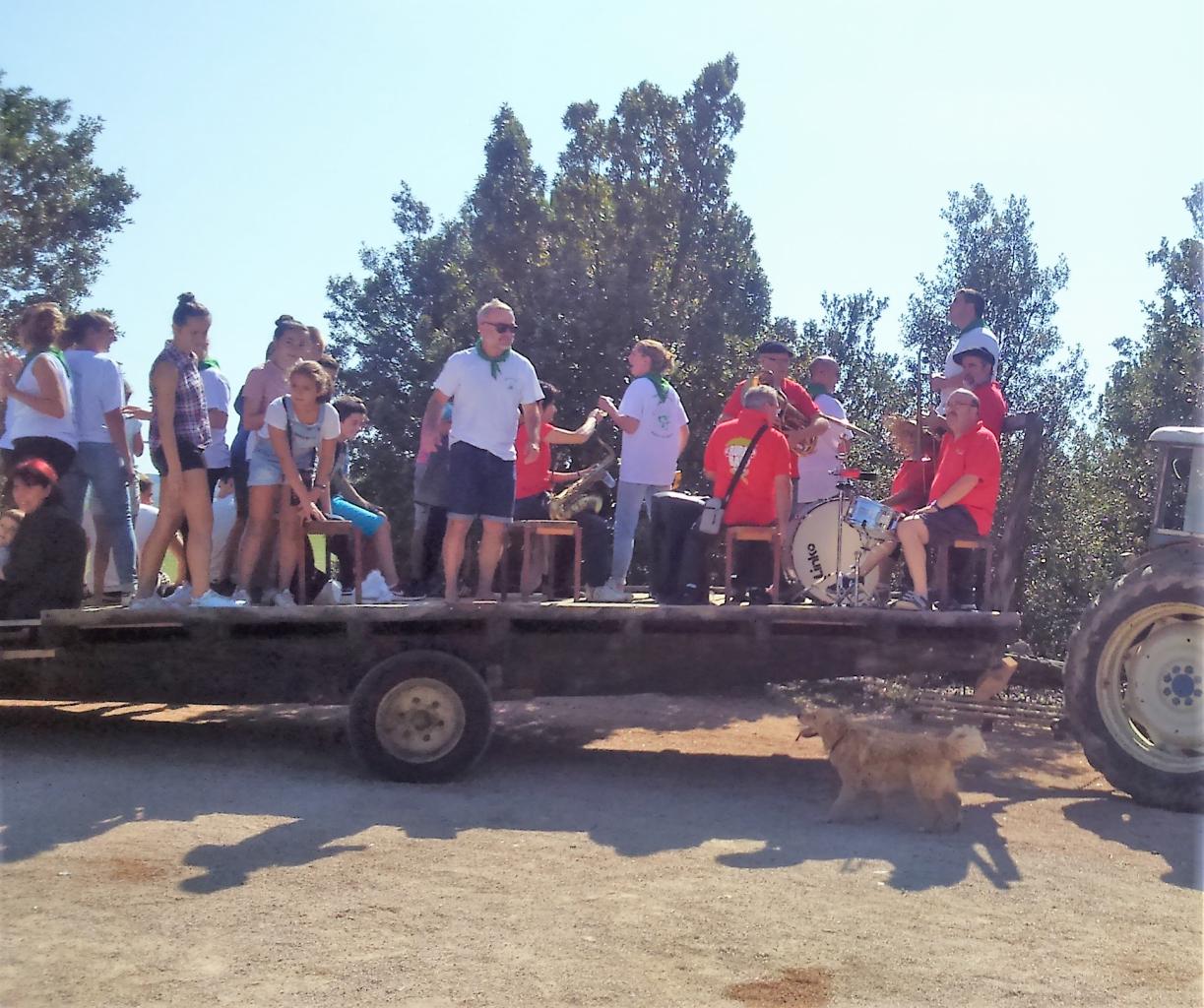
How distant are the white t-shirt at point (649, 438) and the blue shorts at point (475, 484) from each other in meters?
1.33

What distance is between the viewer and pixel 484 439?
291 inches

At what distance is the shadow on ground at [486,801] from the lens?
5.88 meters

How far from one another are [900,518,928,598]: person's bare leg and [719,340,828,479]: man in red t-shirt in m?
1.13

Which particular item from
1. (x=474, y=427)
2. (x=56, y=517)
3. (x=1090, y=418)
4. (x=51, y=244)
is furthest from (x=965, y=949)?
(x=51, y=244)

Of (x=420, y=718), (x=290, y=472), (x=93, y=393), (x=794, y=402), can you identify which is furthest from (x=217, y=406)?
(x=794, y=402)

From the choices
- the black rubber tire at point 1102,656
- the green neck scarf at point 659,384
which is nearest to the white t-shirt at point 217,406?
the green neck scarf at point 659,384

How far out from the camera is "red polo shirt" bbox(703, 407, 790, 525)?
7957 mm

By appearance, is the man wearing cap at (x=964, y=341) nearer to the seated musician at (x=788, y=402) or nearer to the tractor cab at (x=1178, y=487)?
the seated musician at (x=788, y=402)

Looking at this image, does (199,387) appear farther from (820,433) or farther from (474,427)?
(820,433)

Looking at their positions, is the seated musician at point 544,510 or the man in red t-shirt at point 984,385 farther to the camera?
the seated musician at point 544,510

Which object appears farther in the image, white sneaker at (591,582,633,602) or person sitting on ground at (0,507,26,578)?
white sneaker at (591,582,633,602)

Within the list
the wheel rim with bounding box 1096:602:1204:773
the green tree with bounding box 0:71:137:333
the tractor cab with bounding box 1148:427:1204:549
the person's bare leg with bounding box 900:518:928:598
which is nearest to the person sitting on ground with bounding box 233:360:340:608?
the person's bare leg with bounding box 900:518:928:598

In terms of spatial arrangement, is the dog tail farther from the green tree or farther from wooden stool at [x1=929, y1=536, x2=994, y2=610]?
the green tree

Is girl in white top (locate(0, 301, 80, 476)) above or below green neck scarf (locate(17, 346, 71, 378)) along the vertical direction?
below
